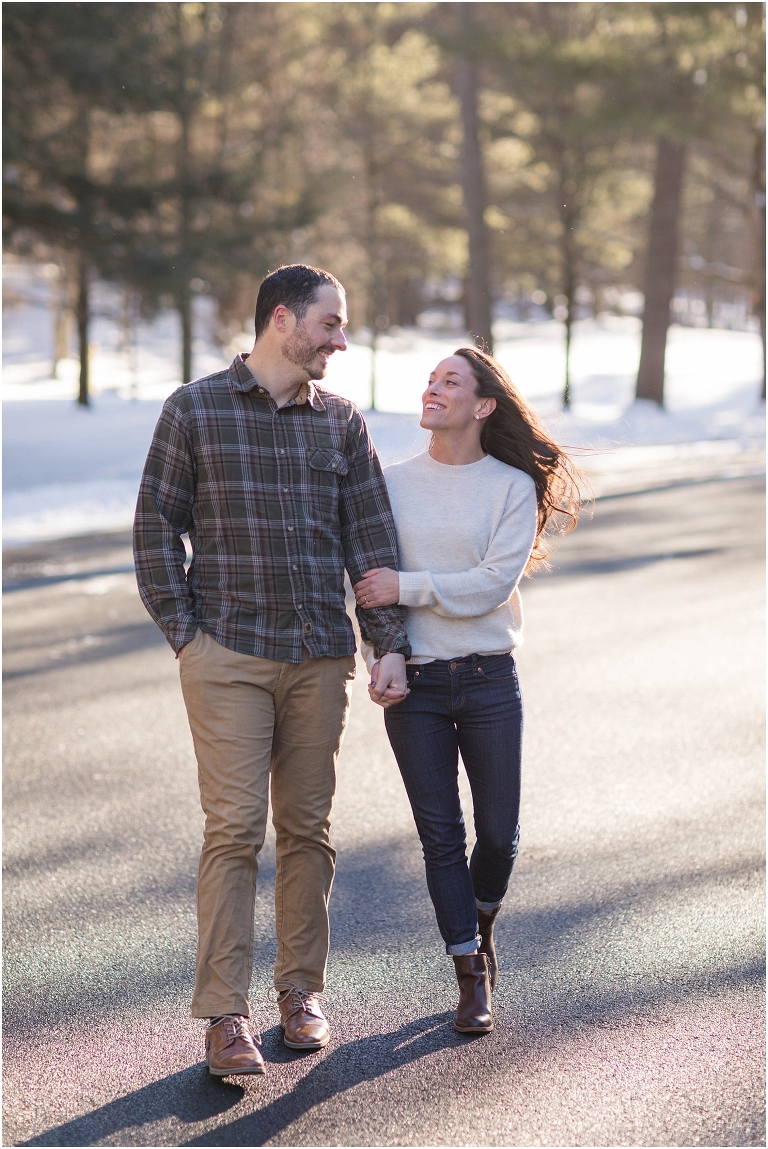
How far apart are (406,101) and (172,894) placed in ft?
88.8

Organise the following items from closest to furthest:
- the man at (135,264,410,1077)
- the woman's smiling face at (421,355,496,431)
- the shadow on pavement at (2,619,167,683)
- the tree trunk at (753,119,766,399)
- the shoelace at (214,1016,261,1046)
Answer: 1. the shoelace at (214,1016,261,1046)
2. the man at (135,264,410,1077)
3. the woman's smiling face at (421,355,496,431)
4. the shadow on pavement at (2,619,167,683)
5. the tree trunk at (753,119,766,399)

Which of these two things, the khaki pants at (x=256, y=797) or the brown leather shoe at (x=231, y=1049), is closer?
the brown leather shoe at (x=231, y=1049)

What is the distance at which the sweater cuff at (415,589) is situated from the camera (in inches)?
139

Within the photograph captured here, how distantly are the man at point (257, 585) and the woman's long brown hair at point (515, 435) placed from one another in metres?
0.44

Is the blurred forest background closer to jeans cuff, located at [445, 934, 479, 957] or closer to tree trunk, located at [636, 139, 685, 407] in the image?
tree trunk, located at [636, 139, 685, 407]

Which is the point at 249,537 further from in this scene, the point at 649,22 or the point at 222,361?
the point at 222,361

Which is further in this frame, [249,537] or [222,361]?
[222,361]

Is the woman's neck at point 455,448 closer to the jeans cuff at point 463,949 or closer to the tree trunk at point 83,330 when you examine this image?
the jeans cuff at point 463,949

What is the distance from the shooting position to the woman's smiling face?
143 inches

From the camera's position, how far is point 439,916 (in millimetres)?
3648

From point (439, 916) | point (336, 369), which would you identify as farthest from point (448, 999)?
point (336, 369)

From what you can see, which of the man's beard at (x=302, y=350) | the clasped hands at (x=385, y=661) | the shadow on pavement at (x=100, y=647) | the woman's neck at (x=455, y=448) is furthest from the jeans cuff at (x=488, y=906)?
the shadow on pavement at (x=100, y=647)

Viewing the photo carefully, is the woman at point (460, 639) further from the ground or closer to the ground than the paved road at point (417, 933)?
further from the ground

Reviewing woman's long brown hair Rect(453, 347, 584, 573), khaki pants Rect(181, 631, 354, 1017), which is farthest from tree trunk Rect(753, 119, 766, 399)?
khaki pants Rect(181, 631, 354, 1017)
